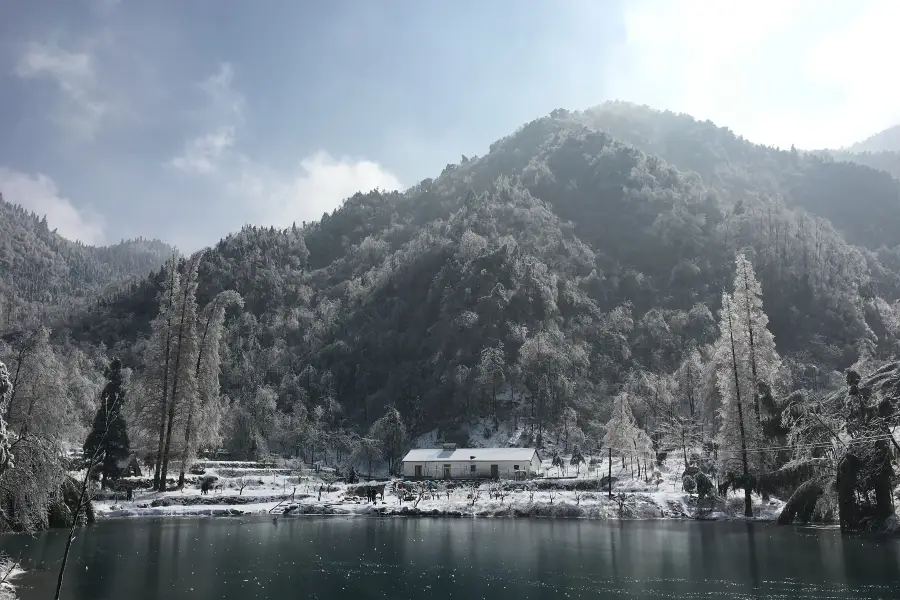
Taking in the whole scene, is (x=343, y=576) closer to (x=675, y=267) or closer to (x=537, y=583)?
(x=537, y=583)

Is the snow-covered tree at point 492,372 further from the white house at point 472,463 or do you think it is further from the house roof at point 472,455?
the white house at point 472,463

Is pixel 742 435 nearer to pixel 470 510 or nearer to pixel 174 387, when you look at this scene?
pixel 470 510

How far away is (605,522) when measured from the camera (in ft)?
161

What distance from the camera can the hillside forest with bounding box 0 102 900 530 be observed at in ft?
141

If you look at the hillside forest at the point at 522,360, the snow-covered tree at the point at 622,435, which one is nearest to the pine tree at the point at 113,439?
the hillside forest at the point at 522,360

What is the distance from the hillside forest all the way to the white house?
759cm

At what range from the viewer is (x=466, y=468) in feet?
275

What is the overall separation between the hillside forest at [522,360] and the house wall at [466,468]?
7.26m

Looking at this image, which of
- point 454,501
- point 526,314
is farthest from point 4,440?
point 526,314

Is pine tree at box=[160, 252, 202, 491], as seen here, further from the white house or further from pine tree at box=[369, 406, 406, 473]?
pine tree at box=[369, 406, 406, 473]

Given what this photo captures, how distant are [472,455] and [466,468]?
201 cm

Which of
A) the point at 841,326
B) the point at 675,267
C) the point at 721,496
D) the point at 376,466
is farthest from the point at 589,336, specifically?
the point at 721,496

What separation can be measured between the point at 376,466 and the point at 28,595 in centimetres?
7770

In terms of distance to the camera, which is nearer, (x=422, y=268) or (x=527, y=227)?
(x=422, y=268)
